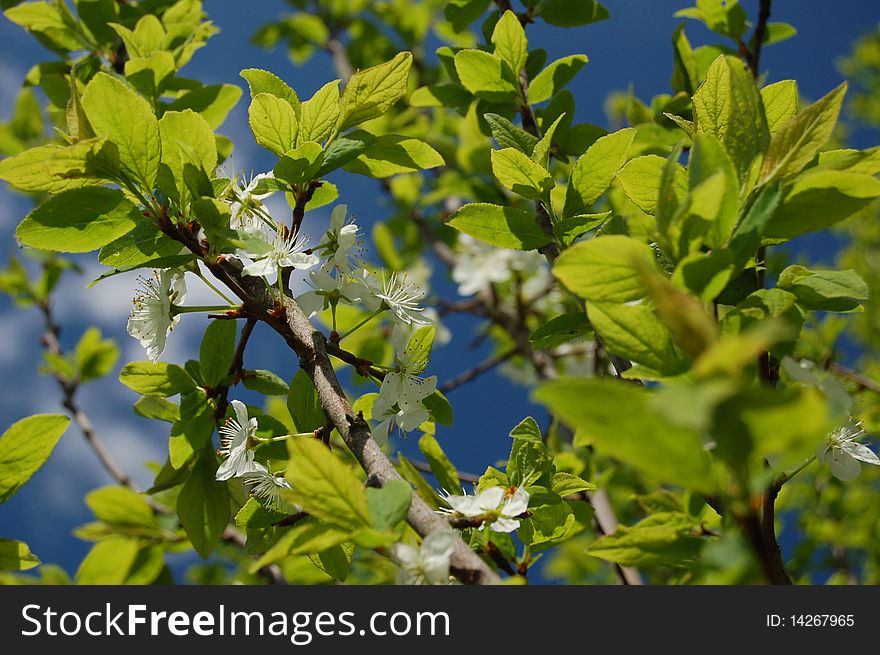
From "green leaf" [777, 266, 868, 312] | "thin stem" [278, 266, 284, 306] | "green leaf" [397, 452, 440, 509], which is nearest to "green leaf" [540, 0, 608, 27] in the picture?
"green leaf" [777, 266, 868, 312]

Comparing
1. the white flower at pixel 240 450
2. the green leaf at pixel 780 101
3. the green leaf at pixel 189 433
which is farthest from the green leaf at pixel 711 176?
the green leaf at pixel 189 433

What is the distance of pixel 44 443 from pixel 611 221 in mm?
1080

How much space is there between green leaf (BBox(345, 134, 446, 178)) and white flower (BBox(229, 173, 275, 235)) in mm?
174

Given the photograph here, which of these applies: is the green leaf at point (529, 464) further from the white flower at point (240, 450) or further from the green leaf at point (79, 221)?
the green leaf at point (79, 221)

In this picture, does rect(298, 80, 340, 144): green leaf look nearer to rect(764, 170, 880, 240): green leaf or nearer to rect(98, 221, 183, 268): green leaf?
rect(98, 221, 183, 268): green leaf

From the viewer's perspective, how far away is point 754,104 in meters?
0.91

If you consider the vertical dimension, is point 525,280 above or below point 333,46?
below

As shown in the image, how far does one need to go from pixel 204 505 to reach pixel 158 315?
37 centimetres

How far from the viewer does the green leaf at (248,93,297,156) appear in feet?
3.91

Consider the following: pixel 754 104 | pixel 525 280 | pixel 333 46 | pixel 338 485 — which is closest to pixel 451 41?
pixel 333 46

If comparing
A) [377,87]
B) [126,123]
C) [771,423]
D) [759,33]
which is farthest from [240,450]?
[759,33]

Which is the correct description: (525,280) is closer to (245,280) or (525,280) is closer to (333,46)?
(333,46)

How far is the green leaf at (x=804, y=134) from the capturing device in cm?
87

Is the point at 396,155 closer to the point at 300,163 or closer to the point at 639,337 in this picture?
the point at 300,163
